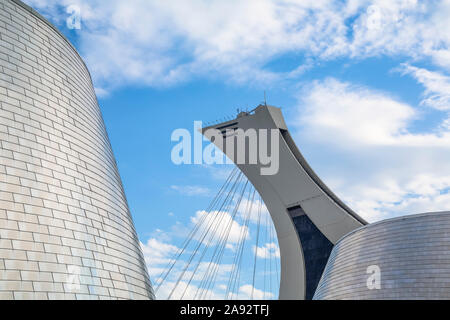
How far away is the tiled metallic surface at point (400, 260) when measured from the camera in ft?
71.9

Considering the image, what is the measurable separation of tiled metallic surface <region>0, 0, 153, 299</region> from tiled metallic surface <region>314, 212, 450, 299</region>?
10.7 meters

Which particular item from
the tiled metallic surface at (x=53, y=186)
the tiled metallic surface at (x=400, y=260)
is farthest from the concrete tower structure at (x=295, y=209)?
the tiled metallic surface at (x=53, y=186)

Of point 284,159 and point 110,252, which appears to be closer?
point 110,252

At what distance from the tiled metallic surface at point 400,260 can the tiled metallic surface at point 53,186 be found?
35.0 feet

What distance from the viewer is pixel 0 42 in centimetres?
1510

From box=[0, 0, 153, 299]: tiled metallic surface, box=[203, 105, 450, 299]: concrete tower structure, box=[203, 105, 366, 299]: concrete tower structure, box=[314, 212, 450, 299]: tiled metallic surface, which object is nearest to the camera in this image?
box=[0, 0, 153, 299]: tiled metallic surface

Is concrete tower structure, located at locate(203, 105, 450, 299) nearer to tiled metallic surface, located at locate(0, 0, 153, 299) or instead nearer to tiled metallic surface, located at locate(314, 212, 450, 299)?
tiled metallic surface, located at locate(314, 212, 450, 299)

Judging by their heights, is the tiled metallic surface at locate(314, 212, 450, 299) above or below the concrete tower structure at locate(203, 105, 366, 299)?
below

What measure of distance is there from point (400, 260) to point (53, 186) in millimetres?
14651

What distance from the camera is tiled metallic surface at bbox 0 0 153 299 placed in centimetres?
1270

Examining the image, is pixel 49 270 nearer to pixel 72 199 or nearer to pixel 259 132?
pixel 72 199

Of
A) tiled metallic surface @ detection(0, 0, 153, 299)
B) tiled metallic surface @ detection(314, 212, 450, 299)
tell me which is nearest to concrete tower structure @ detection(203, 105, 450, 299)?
tiled metallic surface @ detection(314, 212, 450, 299)
